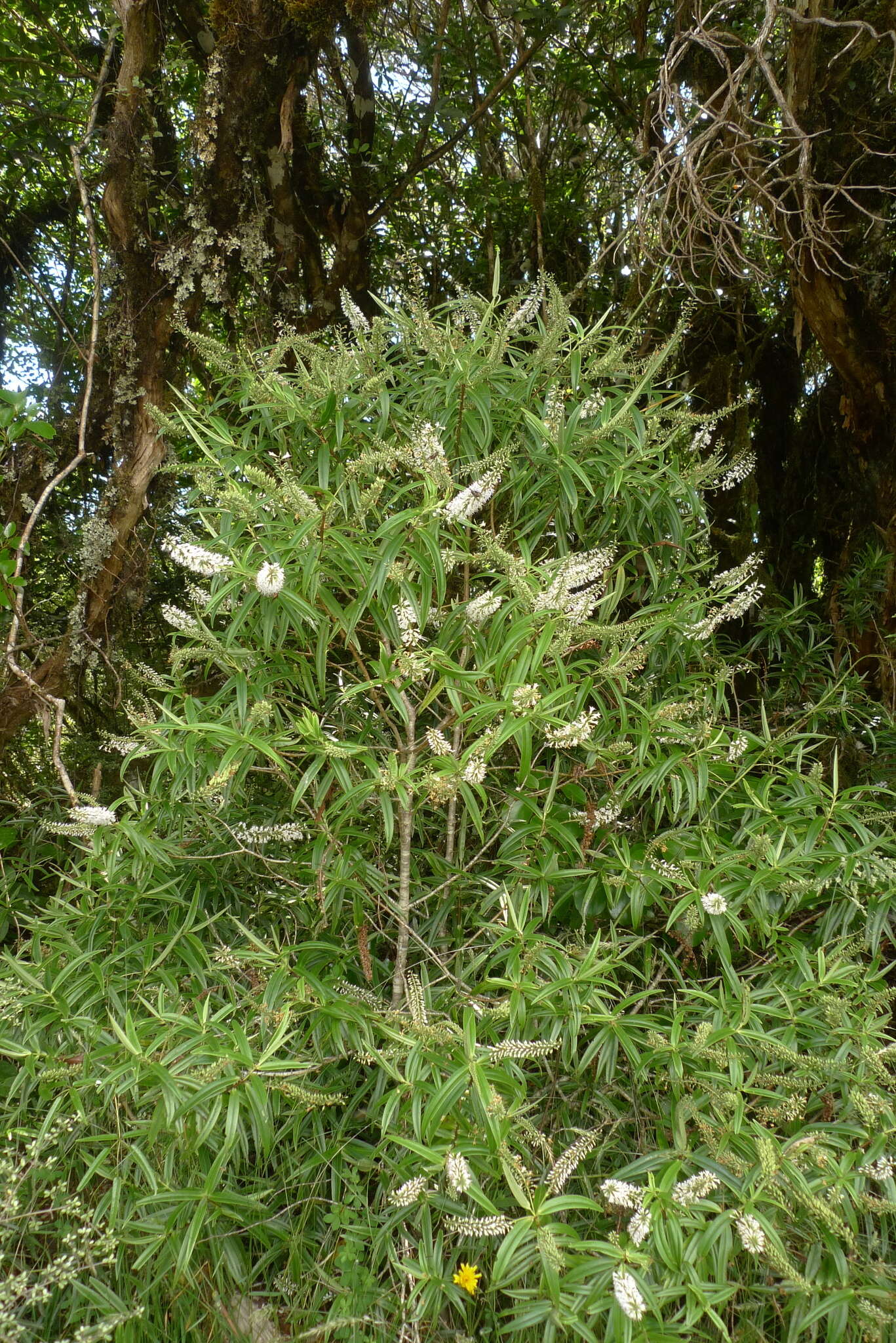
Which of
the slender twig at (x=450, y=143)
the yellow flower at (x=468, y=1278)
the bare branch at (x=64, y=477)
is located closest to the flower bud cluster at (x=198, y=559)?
the bare branch at (x=64, y=477)

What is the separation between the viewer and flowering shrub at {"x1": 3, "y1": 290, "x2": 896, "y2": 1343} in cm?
147

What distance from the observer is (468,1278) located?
154cm

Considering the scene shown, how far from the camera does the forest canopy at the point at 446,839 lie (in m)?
1.50

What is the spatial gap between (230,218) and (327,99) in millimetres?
1350

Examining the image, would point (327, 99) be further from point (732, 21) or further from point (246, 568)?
point (246, 568)

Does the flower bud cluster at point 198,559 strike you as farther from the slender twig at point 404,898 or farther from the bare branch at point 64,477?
the bare branch at point 64,477

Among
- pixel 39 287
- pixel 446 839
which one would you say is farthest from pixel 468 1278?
pixel 39 287

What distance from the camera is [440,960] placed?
1.82 metres

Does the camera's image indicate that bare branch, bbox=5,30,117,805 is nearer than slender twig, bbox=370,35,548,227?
Yes

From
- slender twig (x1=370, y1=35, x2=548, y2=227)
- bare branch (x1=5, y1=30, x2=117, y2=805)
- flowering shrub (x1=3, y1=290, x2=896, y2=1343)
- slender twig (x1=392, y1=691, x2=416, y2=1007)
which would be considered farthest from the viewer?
slender twig (x1=370, y1=35, x2=548, y2=227)

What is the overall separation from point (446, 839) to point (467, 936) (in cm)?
23

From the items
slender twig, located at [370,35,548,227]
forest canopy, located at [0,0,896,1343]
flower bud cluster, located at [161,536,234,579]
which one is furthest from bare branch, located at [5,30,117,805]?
slender twig, located at [370,35,548,227]

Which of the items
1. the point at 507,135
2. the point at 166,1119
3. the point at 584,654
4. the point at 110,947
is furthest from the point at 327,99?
the point at 166,1119

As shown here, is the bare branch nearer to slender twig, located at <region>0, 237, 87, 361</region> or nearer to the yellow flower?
slender twig, located at <region>0, 237, 87, 361</region>
